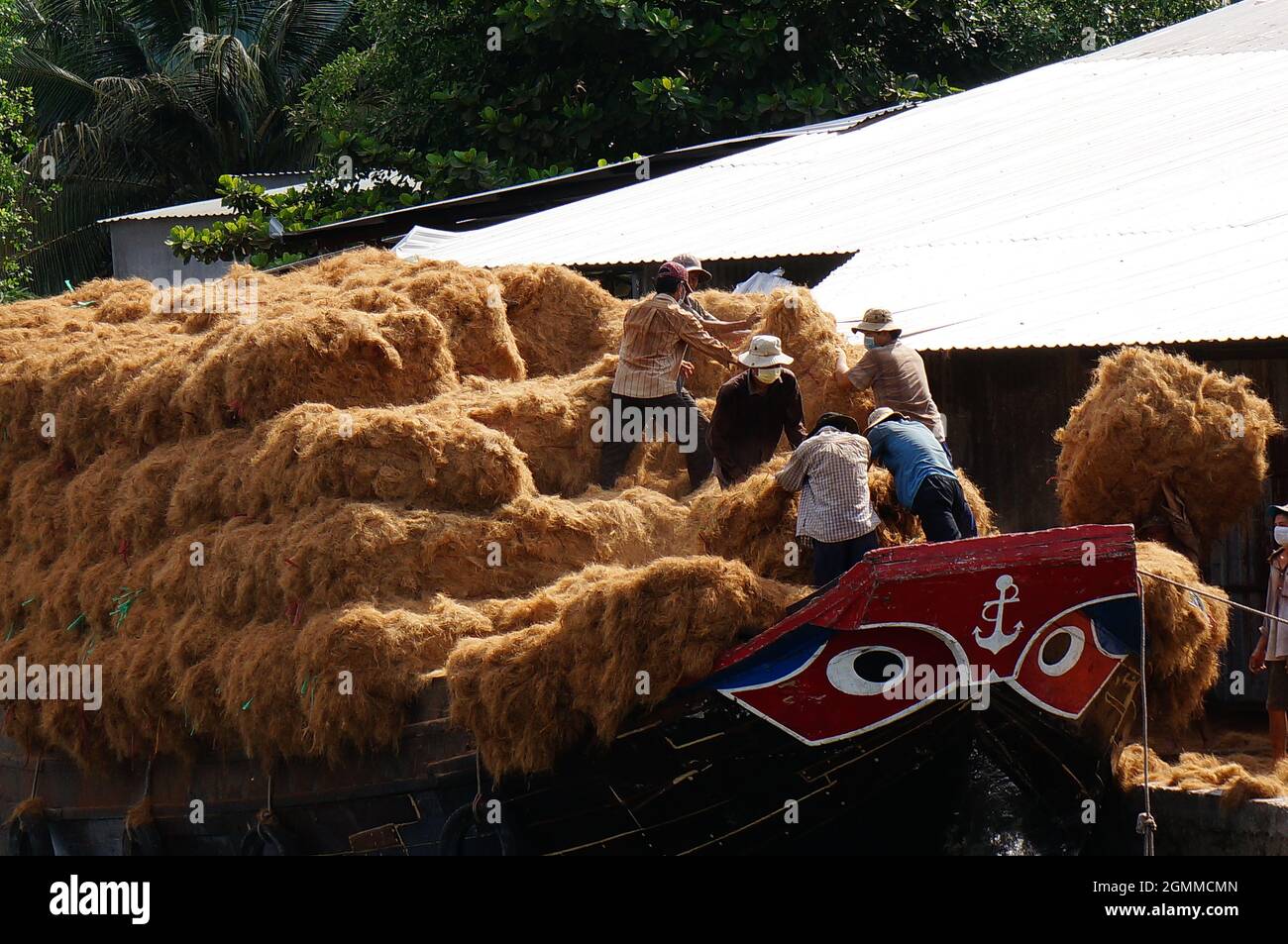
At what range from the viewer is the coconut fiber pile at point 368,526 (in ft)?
24.6

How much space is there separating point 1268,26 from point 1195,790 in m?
13.1

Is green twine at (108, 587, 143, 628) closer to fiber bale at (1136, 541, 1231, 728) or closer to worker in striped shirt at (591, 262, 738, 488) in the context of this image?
worker in striped shirt at (591, 262, 738, 488)

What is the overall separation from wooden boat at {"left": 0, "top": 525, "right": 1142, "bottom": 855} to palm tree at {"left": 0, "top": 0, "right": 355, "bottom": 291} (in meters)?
22.5

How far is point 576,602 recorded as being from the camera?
744cm

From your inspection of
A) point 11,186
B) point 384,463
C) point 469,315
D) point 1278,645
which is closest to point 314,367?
point 384,463

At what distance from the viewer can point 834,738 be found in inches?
301

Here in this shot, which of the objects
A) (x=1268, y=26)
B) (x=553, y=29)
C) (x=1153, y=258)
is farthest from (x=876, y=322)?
(x=553, y=29)

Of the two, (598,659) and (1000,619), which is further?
(1000,619)

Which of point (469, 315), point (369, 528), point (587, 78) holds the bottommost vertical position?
point (369, 528)

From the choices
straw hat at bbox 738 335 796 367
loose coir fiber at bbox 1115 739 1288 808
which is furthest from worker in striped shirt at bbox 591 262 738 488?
loose coir fiber at bbox 1115 739 1288 808

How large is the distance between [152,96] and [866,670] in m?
24.1

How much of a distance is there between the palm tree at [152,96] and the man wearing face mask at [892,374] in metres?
21.4

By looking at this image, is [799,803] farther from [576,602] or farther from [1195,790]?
[1195,790]

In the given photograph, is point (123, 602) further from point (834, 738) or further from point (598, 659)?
point (834, 738)
